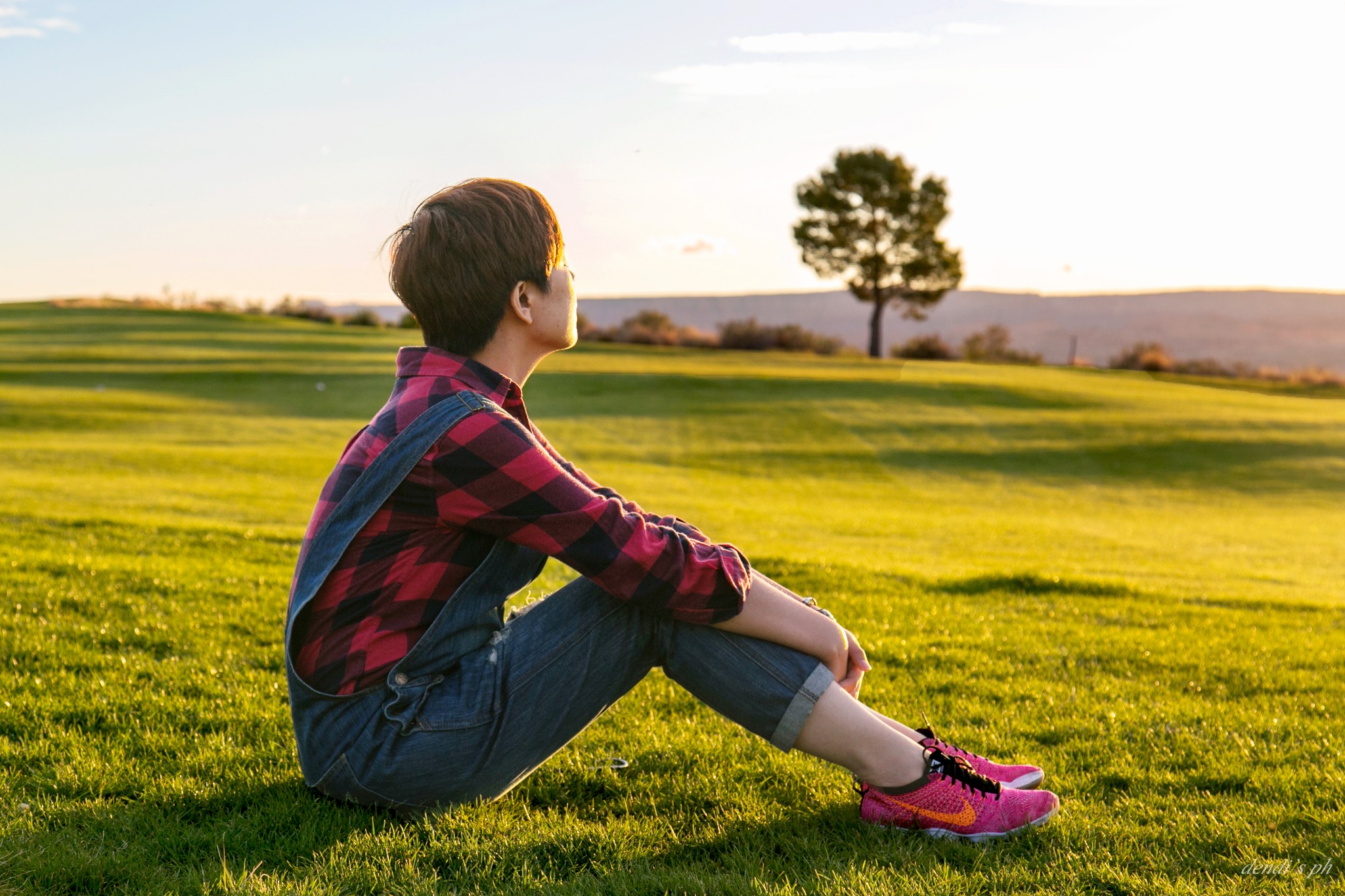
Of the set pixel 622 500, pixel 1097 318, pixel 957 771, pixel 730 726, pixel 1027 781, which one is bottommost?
pixel 730 726

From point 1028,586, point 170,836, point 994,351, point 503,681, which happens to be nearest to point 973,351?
point 994,351

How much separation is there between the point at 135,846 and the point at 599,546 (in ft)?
4.66

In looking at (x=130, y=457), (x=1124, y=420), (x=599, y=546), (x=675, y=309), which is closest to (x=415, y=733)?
(x=599, y=546)

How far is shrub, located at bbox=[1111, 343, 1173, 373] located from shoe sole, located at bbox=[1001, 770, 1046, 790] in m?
49.3

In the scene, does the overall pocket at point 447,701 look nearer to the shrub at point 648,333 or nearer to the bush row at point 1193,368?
the shrub at point 648,333

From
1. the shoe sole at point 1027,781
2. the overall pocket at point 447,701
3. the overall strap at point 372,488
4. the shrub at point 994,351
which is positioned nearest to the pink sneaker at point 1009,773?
the shoe sole at point 1027,781

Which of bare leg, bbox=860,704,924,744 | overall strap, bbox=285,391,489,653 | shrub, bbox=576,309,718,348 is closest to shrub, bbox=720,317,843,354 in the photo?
shrub, bbox=576,309,718,348

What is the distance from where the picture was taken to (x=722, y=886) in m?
2.46

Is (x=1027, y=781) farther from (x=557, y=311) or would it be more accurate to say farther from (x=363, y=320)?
(x=363, y=320)

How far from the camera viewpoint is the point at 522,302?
2561 millimetres

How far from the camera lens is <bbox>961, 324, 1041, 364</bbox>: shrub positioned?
172 ft

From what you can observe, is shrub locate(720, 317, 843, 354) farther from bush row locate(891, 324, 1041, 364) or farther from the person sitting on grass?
the person sitting on grass

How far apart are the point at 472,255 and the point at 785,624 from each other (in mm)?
1180

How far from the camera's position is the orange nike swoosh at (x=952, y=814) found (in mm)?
2777
